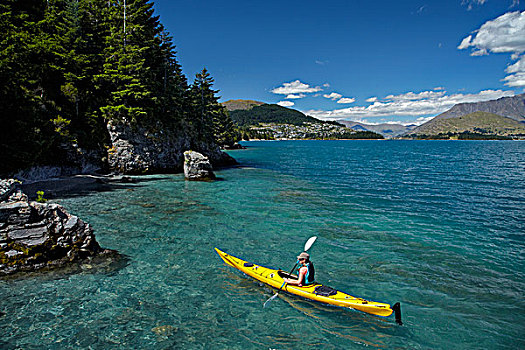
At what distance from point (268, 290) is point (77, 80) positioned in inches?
1514

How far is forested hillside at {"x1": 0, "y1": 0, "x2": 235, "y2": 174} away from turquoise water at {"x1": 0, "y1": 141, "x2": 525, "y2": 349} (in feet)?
35.2

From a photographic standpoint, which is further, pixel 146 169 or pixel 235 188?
pixel 146 169

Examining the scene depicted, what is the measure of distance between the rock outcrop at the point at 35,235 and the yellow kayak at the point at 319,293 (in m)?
7.36

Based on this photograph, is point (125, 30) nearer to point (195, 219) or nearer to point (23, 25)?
point (23, 25)

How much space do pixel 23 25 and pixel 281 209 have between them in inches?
1523

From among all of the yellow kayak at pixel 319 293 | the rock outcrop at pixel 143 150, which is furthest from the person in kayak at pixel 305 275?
the rock outcrop at pixel 143 150

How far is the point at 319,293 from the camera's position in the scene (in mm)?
9664

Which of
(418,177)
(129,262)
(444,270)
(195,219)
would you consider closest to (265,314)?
(129,262)

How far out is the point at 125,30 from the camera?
38000 mm

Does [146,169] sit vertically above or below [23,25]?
below

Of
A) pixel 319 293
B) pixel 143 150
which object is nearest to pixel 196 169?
pixel 143 150

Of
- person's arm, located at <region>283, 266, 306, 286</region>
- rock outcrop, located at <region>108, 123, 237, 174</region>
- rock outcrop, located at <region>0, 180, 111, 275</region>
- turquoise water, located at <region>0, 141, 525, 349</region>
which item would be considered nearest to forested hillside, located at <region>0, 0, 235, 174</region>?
rock outcrop, located at <region>108, 123, 237, 174</region>

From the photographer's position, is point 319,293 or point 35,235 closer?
point 319,293

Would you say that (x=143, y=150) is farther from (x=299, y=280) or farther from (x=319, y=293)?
(x=319, y=293)
